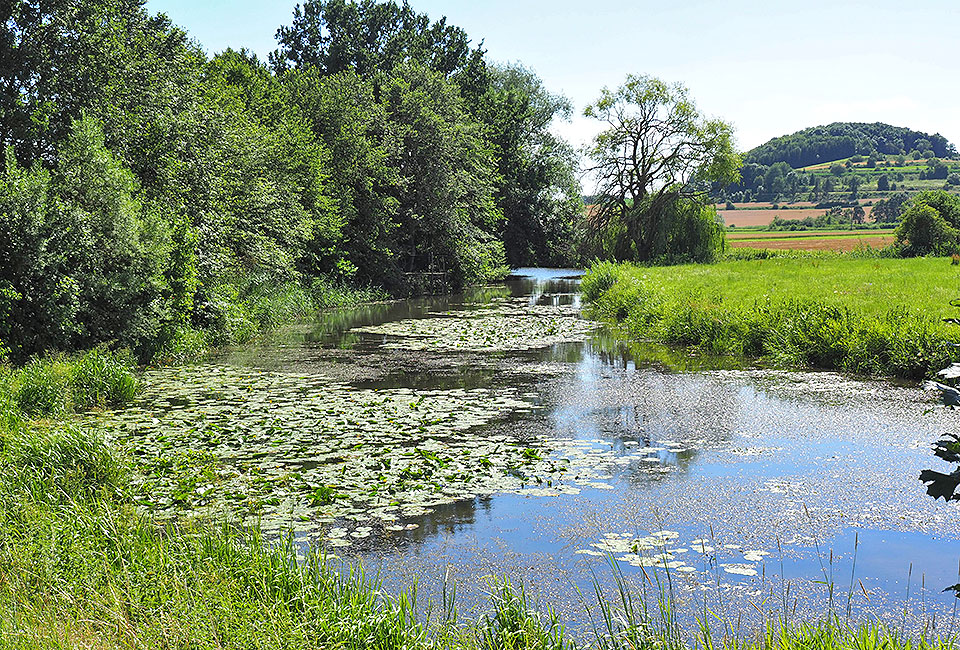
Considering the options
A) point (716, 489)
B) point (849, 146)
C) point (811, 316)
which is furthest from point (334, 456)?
point (849, 146)

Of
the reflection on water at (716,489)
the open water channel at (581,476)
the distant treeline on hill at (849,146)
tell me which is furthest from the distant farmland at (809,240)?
the distant treeline on hill at (849,146)

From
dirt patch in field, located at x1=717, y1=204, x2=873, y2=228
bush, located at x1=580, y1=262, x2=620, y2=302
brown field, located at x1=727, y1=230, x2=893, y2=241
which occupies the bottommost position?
bush, located at x1=580, y1=262, x2=620, y2=302

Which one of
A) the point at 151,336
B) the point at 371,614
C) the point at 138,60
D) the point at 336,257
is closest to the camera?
the point at 371,614

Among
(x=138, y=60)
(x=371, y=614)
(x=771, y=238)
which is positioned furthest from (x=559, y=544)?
(x=771, y=238)

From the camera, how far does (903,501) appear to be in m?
7.31

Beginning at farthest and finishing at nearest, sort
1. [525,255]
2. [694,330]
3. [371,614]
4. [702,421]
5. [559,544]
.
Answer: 1. [525,255]
2. [694,330]
3. [702,421]
4. [559,544]
5. [371,614]

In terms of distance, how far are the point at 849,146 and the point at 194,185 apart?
357 ft

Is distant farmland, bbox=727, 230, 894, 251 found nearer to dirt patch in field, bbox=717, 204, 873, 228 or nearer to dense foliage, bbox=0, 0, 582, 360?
dirt patch in field, bbox=717, 204, 873, 228

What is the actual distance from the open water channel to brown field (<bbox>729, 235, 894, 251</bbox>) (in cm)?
3509

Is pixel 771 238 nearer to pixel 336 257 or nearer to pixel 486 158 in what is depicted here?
pixel 486 158

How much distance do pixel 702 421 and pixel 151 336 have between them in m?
10.8

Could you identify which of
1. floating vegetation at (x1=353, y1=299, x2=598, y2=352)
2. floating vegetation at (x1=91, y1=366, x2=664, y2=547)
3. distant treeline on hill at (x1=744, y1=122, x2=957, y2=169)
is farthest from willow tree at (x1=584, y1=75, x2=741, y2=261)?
distant treeline on hill at (x1=744, y1=122, x2=957, y2=169)

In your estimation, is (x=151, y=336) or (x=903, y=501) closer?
(x=903, y=501)

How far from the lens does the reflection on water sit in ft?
19.3
